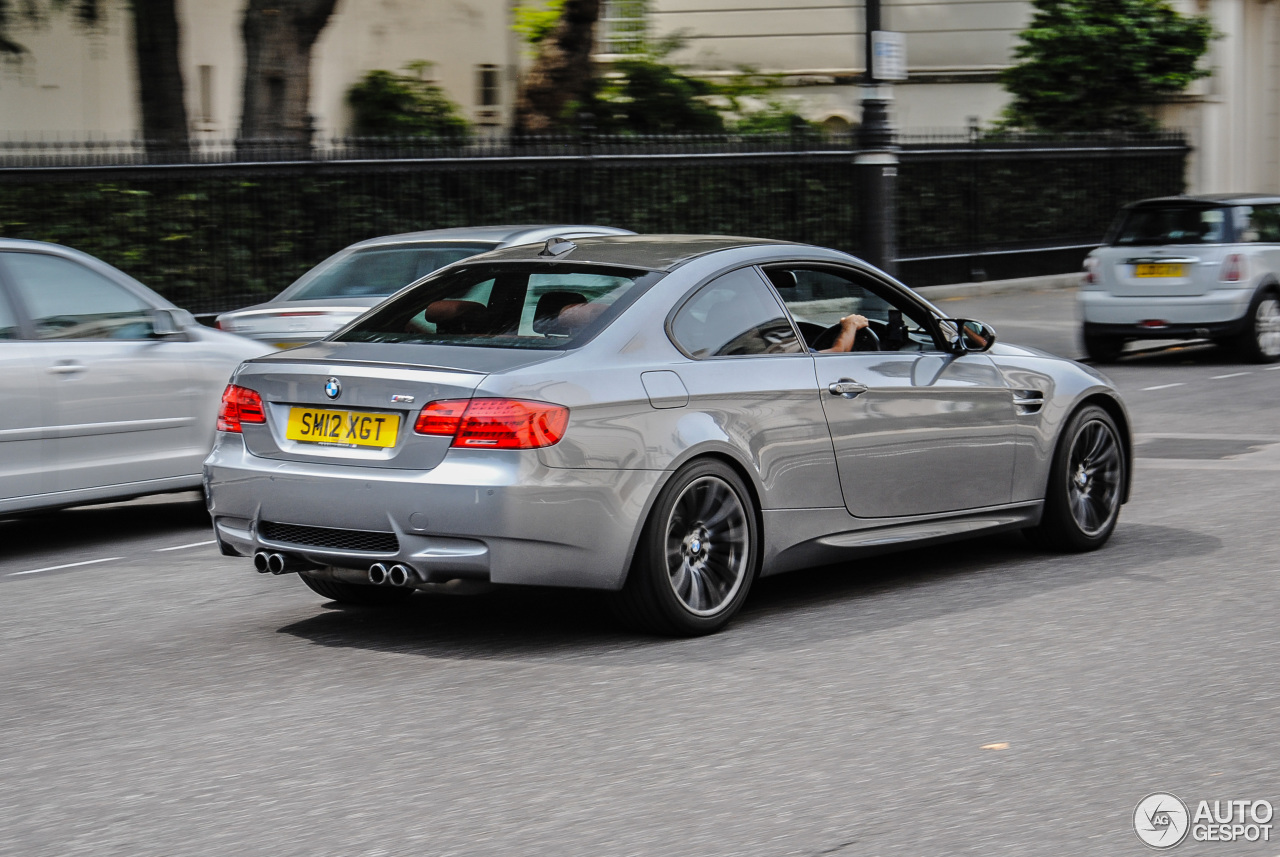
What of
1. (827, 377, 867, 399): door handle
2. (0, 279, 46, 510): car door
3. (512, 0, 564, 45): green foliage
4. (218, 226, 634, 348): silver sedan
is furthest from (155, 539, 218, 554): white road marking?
(512, 0, 564, 45): green foliage

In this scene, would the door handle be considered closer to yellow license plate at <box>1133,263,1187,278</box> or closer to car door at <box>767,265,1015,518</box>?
car door at <box>767,265,1015,518</box>

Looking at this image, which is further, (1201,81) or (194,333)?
(1201,81)

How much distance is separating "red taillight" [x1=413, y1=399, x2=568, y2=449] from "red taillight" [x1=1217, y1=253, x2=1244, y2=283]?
1240cm

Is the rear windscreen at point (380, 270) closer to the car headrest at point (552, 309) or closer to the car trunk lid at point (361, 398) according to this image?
the car headrest at point (552, 309)

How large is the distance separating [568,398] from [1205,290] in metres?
12.3

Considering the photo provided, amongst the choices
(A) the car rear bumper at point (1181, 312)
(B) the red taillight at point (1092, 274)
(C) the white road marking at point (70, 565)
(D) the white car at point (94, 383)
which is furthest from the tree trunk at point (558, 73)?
(C) the white road marking at point (70, 565)

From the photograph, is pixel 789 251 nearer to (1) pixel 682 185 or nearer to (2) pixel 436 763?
(2) pixel 436 763

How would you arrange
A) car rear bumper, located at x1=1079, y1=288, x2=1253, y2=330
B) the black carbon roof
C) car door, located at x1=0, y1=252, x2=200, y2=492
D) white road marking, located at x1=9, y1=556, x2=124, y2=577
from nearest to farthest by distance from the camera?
the black carbon roof → white road marking, located at x1=9, y1=556, x2=124, y2=577 → car door, located at x1=0, y1=252, x2=200, y2=492 → car rear bumper, located at x1=1079, y1=288, x2=1253, y2=330

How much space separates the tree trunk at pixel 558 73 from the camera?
22.7 meters

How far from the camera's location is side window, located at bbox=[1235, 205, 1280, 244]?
658 inches

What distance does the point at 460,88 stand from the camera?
28.9 metres

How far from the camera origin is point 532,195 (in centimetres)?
1880

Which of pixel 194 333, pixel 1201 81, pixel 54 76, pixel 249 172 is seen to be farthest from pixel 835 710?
pixel 1201 81

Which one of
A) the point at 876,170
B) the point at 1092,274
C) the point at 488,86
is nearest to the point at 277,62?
the point at 876,170
